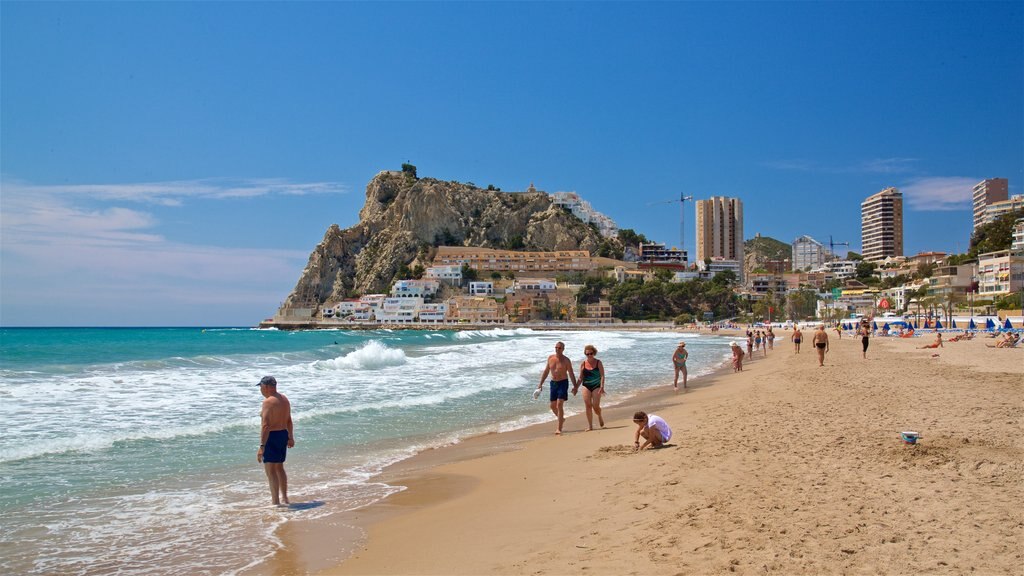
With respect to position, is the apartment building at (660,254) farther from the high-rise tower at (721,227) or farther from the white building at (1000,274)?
the white building at (1000,274)

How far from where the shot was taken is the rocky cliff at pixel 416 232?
14300 centimetres

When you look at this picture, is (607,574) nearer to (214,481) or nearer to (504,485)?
(504,485)

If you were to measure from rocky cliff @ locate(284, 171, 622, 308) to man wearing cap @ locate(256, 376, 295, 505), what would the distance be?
133884 millimetres

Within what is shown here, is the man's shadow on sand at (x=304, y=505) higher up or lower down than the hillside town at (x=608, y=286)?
lower down

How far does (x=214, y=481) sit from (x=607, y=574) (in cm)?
525

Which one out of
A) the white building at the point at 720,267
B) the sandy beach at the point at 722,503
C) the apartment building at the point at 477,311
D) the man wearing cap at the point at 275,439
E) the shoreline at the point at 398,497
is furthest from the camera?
the white building at the point at 720,267

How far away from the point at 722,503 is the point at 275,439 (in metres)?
4.14

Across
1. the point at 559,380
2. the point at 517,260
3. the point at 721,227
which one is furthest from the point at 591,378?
the point at 721,227

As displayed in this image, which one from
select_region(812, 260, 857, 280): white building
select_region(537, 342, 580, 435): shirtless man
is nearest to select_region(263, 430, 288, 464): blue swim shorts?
select_region(537, 342, 580, 435): shirtless man

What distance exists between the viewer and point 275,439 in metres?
6.30

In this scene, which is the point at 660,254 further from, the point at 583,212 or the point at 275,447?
the point at 275,447

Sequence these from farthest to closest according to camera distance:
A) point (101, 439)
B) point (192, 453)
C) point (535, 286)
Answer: point (535, 286), point (101, 439), point (192, 453)

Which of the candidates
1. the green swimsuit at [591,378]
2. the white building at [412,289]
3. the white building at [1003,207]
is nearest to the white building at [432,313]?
the white building at [412,289]

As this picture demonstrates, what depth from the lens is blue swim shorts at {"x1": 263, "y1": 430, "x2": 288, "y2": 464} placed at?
6.21m
